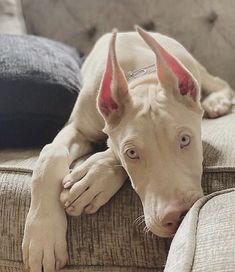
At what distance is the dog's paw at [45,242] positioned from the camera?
49.6 inches

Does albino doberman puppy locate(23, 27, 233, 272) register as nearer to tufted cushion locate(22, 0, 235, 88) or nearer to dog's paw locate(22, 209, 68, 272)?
dog's paw locate(22, 209, 68, 272)

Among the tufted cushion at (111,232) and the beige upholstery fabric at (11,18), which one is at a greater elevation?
the tufted cushion at (111,232)

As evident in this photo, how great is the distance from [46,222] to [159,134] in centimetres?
30

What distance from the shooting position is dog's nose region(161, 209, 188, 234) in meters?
1.15

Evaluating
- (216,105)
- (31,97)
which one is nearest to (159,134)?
(31,97)

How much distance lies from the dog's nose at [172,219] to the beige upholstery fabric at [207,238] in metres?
0.04

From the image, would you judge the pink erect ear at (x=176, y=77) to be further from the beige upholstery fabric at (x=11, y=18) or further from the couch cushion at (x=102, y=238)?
the beige upholstery fabric at (x=11, y=18)

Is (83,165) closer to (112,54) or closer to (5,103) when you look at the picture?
(112,54)

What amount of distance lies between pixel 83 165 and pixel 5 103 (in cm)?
37

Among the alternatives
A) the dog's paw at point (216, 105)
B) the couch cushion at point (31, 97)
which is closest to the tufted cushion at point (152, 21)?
the dog's paw at point (216, 105)

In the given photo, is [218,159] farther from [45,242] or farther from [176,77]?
[45,242]

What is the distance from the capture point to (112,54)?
1.24 metres

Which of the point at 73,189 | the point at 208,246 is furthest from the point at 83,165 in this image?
the point at 208,246

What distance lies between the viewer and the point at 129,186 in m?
1.31
